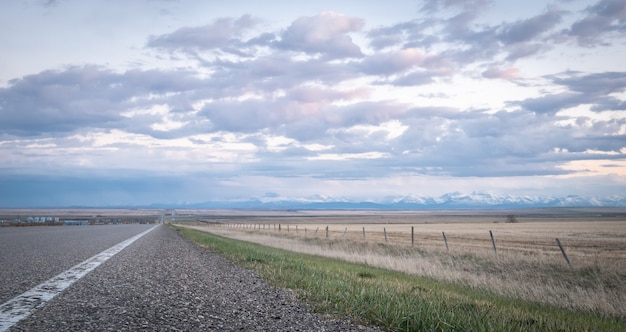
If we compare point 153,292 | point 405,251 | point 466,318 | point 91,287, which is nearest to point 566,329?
point 466,318

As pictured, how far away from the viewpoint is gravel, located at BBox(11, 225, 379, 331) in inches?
227

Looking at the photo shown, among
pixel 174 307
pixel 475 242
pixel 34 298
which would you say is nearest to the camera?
pixel 174 307

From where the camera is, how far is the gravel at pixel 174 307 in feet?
18.9

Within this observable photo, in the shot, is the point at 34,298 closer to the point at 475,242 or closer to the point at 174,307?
the point at 174,307

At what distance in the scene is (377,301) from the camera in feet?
24.9

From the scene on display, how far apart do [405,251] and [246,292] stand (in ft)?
72.0

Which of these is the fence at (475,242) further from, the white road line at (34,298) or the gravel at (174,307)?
the white road line at (34,298)

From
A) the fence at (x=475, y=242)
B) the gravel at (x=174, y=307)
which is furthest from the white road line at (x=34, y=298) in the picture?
the fence at (x=475, y=242)

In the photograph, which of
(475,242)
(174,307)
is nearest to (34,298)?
(174,307)

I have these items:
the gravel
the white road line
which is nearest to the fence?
the gravel

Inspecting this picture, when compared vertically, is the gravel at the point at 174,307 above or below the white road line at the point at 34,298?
below

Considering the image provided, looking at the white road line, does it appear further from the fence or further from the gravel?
the fence

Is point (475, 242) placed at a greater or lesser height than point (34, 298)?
lesser

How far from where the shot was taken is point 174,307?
692cm
